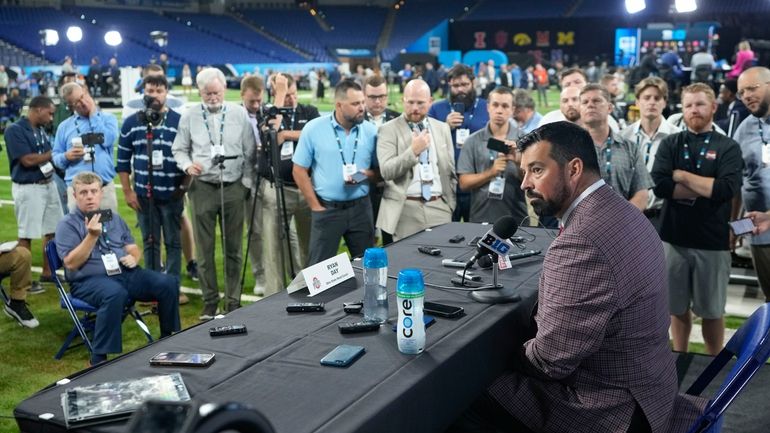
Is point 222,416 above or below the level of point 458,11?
below

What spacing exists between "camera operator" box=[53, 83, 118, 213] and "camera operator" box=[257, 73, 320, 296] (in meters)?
1.37

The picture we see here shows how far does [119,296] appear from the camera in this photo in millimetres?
4551

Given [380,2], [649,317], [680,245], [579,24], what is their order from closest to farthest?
[649,317] < [680,245] < [579,24] < [380,2]

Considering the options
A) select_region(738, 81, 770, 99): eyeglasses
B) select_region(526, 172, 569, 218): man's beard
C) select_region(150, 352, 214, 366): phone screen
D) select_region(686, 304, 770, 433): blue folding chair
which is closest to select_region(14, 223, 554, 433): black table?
select_region(150, 352, 214, 366): phone screen

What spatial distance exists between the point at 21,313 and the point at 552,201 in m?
4.48

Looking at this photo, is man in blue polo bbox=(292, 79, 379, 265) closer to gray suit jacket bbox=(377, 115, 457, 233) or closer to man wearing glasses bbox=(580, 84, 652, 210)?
gray suit jacket bbox=(377, 115, 457, 233)

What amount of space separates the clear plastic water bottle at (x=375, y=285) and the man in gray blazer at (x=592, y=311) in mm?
569

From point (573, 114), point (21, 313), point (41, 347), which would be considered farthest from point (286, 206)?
point (573, 114)

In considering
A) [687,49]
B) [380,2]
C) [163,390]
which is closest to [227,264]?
[163,390]

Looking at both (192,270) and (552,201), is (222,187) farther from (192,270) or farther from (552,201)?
(552,201)

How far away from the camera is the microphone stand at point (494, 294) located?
3.07 meters

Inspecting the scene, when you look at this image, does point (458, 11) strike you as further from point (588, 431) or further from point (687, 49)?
point (588, 431)

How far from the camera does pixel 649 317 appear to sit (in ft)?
8.23

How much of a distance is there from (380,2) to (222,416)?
48.6 metres
